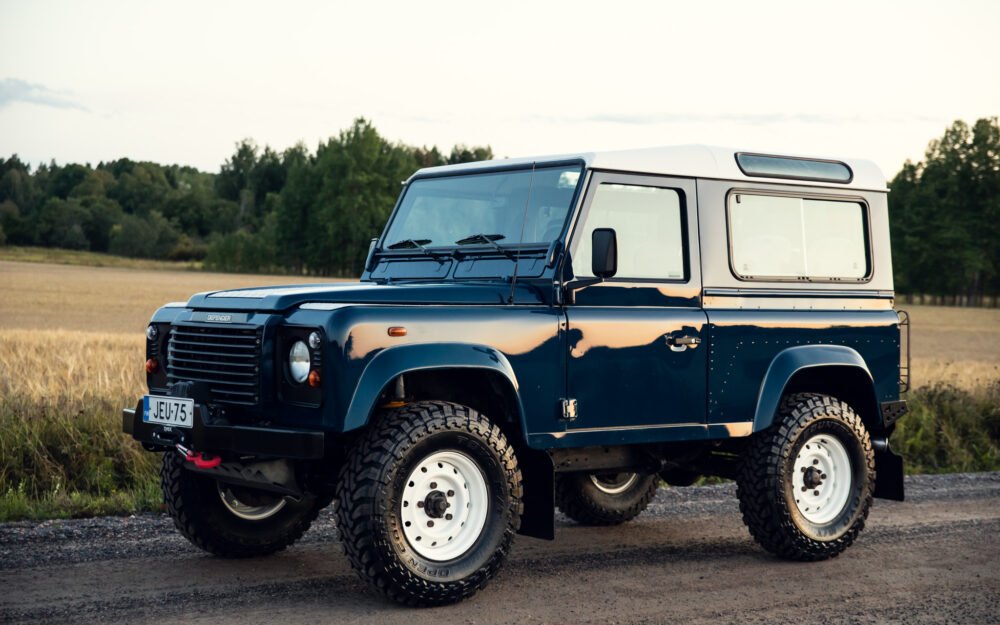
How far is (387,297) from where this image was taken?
5.75 meters

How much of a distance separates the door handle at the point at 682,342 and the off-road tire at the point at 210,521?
2.23 meters

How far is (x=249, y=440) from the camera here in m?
5.53

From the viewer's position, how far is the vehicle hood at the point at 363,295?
5.71 m

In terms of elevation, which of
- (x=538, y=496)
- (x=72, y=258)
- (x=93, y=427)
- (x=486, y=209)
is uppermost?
(x=72, y=258)

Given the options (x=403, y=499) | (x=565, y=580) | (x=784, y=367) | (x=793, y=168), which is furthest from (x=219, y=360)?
(x=793, y=168)

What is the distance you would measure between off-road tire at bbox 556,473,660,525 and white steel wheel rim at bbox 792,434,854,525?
1247mm

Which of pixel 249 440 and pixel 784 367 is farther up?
pixel 784 367

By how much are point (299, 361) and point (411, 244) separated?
1.80m

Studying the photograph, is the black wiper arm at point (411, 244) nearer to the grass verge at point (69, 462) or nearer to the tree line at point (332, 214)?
the grass verge at point (69, 462)

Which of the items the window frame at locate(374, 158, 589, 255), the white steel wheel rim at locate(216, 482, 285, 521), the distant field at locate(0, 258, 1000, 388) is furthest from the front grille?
the distant field at locate(0, 258, 1000, 388)

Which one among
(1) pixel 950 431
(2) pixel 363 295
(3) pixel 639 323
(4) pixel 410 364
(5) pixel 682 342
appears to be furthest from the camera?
(1) pixel 950 431

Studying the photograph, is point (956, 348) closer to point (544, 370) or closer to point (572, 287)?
point (572, 287)

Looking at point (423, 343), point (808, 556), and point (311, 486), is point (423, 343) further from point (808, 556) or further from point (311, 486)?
point (808, 556)

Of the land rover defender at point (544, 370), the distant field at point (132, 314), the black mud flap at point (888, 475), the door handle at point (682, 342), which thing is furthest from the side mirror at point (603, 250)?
the distant field at point (132, 314)
